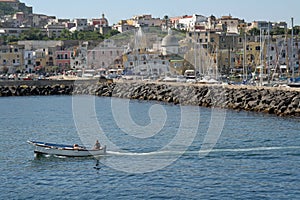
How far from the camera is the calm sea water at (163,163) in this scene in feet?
75.6

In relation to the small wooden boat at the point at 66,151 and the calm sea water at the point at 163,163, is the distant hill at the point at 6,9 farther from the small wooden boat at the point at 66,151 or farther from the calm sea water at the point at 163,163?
the small wooden boat at the point at 66,151

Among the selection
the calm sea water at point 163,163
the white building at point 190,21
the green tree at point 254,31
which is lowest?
the calm sea water at point 163,163

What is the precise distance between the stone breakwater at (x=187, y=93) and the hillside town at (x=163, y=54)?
633 cm

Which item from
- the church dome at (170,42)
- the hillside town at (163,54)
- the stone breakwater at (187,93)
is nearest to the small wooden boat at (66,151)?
the stone breakwater at (187,93)

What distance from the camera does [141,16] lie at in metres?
146

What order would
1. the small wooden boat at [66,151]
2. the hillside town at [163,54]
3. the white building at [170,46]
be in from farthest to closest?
the white building at [170,46] → the hillside town at [163,54] → the small wooden boat at [66,151]

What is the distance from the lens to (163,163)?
90.3ft

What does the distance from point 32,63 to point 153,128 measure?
198 feet

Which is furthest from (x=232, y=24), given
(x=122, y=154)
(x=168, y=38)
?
(x=122, y=154)

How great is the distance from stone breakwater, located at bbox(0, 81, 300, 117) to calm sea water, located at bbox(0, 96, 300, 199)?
6.55 feet

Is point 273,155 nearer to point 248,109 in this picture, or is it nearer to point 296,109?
point 296,109

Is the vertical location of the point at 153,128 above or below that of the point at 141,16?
below

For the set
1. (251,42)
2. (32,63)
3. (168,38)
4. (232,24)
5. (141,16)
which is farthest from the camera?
(141,16)

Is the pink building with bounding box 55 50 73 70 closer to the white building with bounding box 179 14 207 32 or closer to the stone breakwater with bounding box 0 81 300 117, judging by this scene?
the stone breakwater with bounding box 0 81 300 117
